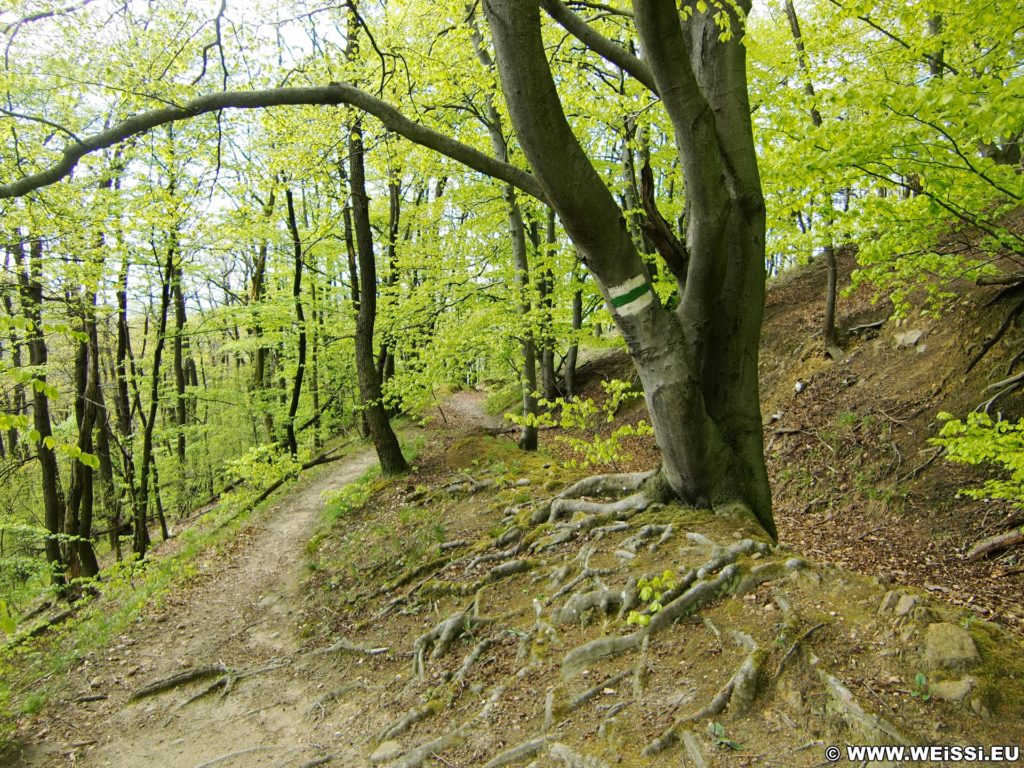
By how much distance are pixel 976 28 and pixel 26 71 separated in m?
10.8

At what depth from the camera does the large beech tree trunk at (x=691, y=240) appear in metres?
3.34

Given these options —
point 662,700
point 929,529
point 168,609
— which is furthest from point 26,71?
point 929,529

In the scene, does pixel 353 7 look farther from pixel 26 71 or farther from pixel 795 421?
pixel 795 421

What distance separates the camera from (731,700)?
299 cm

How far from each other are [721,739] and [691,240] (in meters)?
3.24

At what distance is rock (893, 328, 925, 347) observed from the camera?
31.8ft

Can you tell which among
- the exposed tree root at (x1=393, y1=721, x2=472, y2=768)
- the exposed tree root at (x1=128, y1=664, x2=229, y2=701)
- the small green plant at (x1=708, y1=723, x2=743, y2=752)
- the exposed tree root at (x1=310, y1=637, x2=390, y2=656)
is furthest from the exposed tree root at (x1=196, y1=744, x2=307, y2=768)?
the small green plant at (x1=708, y1=723, x2=743, y2=752)

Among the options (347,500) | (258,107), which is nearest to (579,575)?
(258,107)

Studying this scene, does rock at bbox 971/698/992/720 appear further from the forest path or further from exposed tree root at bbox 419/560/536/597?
the forest path

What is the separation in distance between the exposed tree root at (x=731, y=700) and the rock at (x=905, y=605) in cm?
82

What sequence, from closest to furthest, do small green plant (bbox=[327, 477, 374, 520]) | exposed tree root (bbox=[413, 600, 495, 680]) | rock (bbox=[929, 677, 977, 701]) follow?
rock (bbox=[929, 677, 977, 701]) → exposed tree root (bbox=[413, 600, 495, 680]) → small green plant (bbox=[327, 477, 374, 520])

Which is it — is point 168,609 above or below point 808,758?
below

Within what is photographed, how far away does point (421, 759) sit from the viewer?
12.1ft

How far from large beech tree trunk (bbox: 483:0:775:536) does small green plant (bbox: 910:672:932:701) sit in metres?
2.13
